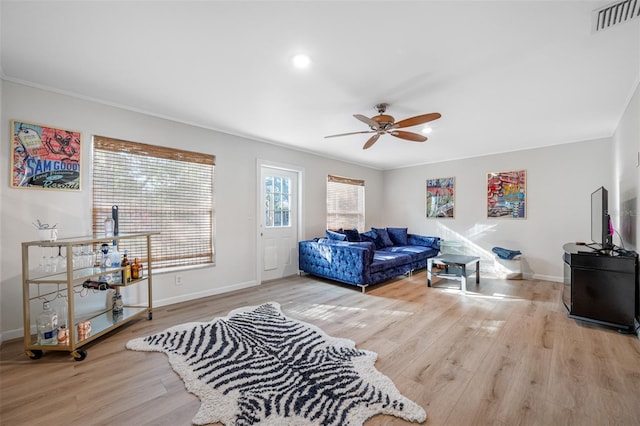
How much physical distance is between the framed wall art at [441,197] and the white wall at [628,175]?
2512 millimetres

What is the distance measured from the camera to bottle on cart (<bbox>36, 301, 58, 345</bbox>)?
2275 millimetres

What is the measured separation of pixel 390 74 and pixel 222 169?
2.78 metres

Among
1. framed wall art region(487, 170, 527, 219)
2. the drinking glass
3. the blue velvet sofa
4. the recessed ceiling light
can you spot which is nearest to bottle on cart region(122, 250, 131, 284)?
the drinking glass

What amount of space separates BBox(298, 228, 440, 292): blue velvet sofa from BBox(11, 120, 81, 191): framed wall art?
3384 mm

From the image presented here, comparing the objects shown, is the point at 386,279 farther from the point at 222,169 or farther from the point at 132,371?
the point at 132,371

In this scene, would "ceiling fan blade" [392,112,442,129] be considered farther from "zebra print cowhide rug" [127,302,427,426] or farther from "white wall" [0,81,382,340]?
"white wall" [0,81,382,340]

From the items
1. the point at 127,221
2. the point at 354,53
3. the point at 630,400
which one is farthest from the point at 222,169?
the point at 630,400

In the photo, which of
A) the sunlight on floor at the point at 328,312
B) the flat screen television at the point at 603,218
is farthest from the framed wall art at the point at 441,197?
the sunlight on floor at the point at 328,312

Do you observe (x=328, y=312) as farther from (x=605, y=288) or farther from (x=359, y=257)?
(x=605, y=288)

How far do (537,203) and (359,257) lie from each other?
12.0 ft

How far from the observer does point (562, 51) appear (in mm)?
2105

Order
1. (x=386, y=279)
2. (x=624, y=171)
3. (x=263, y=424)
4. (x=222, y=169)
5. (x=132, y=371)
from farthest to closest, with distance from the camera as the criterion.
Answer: (x=386, y=279), (x=222, y=169), (x=624, y=171), (x=132, y=371), (x=263, y=424)

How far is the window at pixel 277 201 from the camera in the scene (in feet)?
15.8

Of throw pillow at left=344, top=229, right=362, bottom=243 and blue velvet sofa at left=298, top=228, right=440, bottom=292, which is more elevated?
throw pillow at left=344, top=229, right=362, bottom=243
